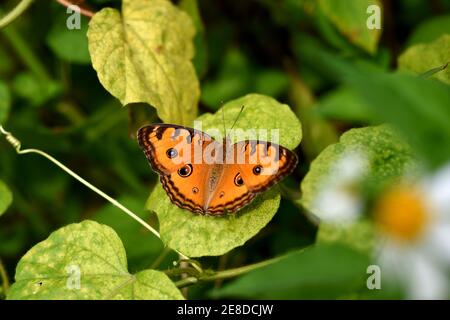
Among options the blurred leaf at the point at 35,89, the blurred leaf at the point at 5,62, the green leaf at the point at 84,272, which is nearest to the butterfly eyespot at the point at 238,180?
the green leaf at the point at 84,272

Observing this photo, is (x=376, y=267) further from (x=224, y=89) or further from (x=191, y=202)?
(x=224, y=89)

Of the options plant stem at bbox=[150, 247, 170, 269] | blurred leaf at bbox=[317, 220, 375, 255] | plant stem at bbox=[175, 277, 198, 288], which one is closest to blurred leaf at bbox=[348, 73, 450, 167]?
blurred leaf at bbox=[317, 220, 375, 255]

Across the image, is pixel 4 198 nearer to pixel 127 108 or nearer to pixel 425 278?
pixel 127 108

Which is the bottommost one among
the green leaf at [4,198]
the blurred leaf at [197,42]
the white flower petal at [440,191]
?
the white flower petal at [440,191]

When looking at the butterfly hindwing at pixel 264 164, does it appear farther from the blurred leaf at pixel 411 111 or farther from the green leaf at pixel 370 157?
the blurred leaf at pixel 411 111

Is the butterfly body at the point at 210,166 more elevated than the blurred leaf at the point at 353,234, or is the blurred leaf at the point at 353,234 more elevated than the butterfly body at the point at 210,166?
the butterfly body at the point at 210,166
